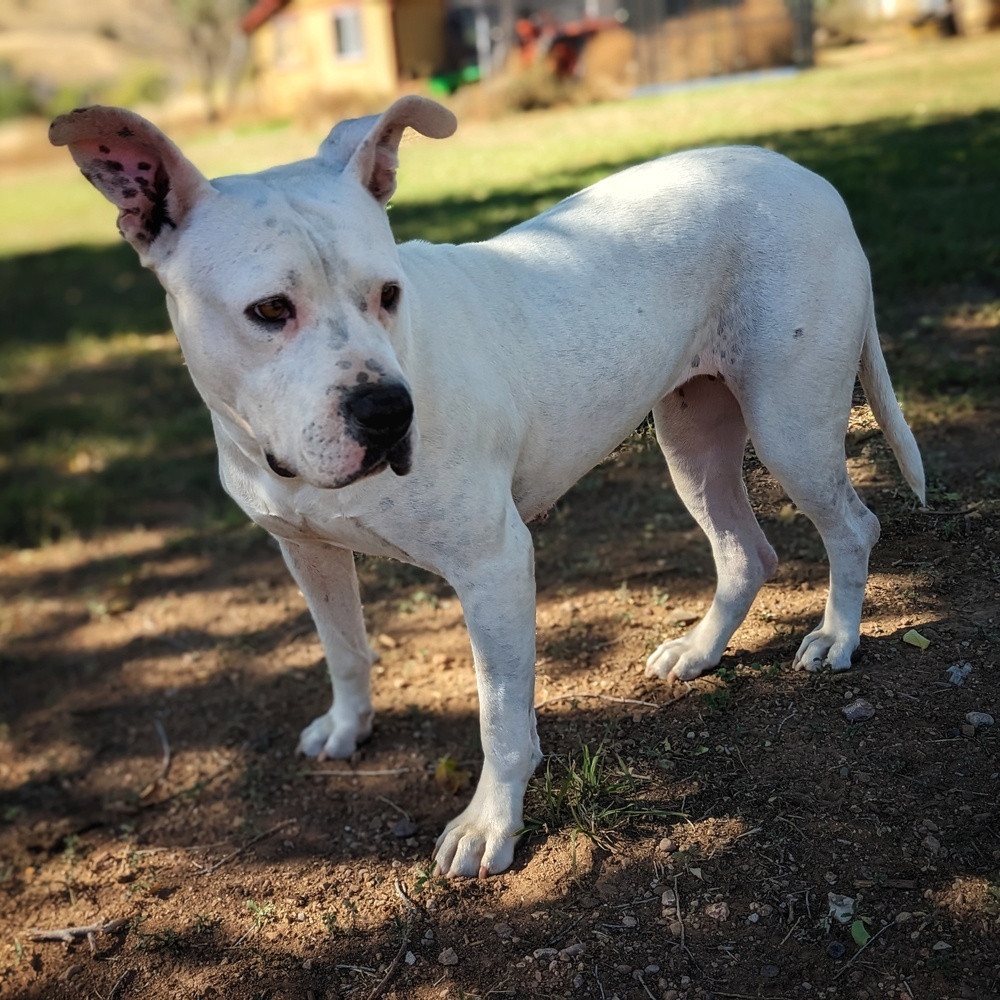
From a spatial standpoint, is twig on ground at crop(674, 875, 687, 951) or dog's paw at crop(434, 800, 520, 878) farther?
dog's paw at crop(434, 800, 520, 878)

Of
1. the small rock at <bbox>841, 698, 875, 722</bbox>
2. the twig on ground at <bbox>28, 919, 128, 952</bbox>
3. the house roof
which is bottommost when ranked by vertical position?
the twig on ground at <bbox>28, 919, 128, 952</bbox>

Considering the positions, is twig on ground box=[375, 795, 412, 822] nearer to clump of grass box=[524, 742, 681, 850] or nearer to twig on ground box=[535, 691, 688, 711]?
clump of grass box=[524, 742, 681, 850]

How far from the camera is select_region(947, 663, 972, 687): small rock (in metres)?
3.14

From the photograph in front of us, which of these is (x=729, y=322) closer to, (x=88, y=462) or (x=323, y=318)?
(x=323, y=318)

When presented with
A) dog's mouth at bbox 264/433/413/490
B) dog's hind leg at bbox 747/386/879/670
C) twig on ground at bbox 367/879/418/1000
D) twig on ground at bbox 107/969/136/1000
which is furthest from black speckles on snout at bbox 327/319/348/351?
twig on ground at bbox 107/969/136/1000

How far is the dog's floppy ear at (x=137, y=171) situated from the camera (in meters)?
2.41

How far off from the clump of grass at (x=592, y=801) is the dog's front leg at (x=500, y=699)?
0.32ft

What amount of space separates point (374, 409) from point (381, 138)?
827 mm

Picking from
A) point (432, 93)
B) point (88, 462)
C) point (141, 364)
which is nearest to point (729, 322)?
point (88, 462)

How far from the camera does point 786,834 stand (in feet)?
9.27

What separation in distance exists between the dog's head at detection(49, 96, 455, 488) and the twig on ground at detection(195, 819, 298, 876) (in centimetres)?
157

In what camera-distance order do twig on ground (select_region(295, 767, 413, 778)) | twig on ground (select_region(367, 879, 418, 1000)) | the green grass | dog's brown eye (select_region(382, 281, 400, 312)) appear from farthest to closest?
the green grass → twig on ground (select_region(295, 767, 413, 778)) → twig on ground (select_region(367, 879, 418, 1000)) → dog's brown eye (select_region(382, 281, 400, 312))

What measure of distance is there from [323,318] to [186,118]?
126 feet

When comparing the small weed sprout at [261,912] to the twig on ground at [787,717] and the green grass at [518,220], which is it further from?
the green grass at [518,220]
